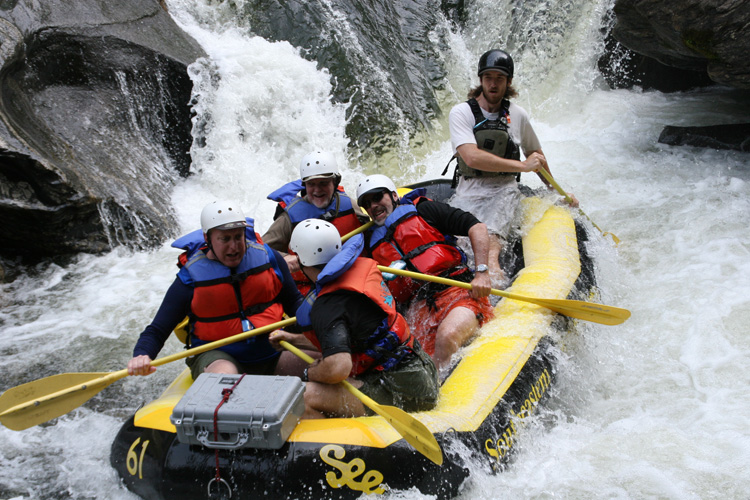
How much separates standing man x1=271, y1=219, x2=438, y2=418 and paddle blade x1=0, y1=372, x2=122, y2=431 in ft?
3.59

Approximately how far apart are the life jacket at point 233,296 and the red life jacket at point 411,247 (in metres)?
0.77

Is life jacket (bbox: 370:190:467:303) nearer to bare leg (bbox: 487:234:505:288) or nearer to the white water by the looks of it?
bare leg (bbox: 487:234:505:288)

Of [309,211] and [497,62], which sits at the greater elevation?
[497,62]

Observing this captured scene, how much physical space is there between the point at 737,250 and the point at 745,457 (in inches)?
110

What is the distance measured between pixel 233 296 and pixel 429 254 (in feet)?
3.93

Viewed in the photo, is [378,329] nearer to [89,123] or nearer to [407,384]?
[407,384]

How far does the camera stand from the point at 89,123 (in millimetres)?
6262

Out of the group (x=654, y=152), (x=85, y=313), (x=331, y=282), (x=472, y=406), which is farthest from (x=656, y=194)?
(x=85, y=313)

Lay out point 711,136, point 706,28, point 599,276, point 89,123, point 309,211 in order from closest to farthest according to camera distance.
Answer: point 309,211, point 599,276, point 706,28, point 89,123, point 711,136

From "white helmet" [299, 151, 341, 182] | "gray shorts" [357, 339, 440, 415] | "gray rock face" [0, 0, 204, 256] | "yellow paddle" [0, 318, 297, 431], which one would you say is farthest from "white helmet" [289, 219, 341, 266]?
"gray rock face" [0, 0, 204, 256]

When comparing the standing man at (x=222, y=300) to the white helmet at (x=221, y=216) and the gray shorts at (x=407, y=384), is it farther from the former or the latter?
the gray shorts at (x=407, y=384)

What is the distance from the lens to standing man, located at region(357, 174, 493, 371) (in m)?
3.61

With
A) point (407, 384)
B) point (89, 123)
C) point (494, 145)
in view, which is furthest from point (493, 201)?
point (89, 123)

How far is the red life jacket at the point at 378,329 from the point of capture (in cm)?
272
